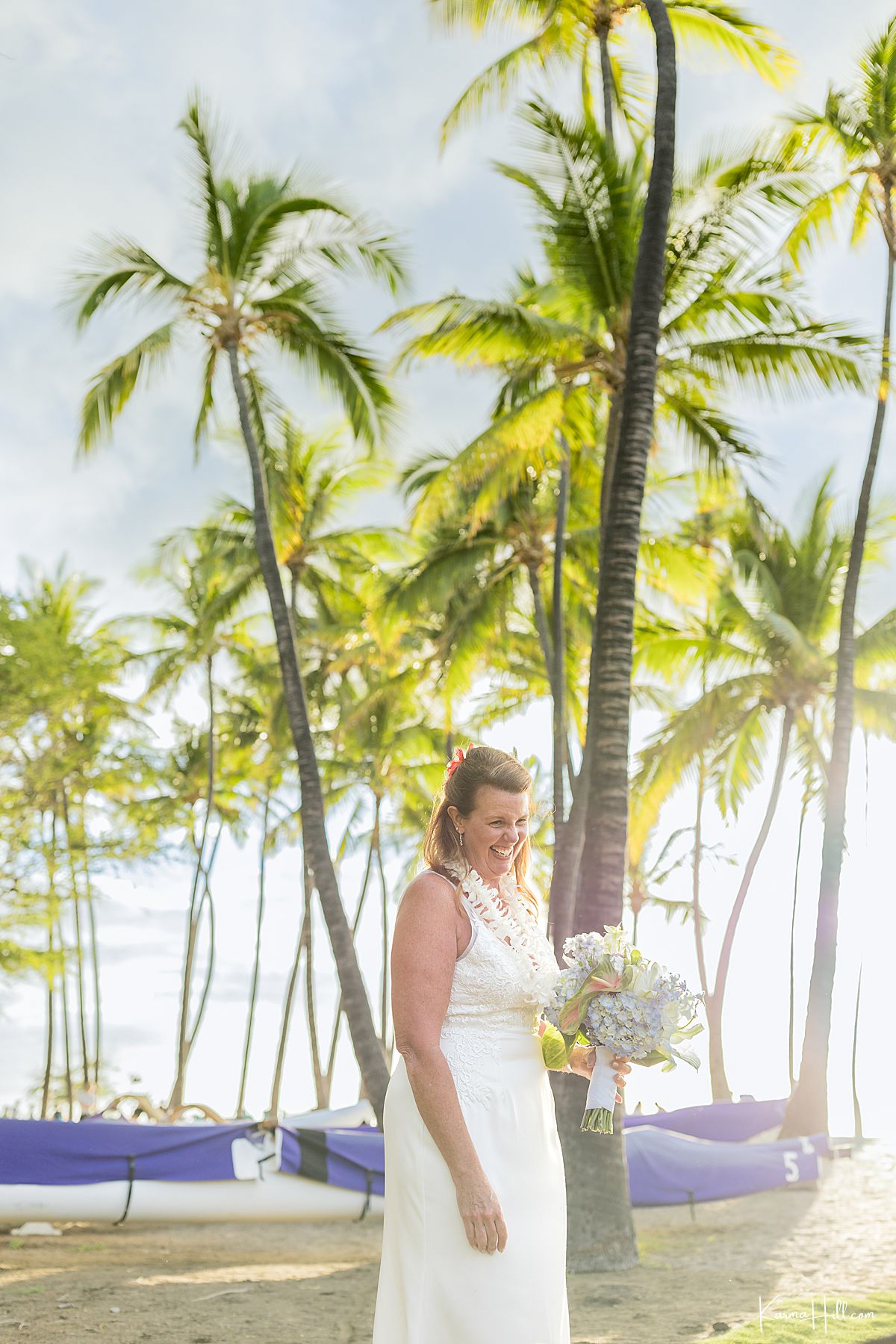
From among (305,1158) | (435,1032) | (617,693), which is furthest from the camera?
(305,1158)

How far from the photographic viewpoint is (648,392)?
9305 millimetres

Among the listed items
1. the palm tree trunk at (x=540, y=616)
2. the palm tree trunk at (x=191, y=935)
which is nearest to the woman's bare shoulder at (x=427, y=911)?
the palm tree trunk at (x=540, y=616)

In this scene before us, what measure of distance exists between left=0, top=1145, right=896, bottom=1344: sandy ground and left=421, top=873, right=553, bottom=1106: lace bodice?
13.5 ft

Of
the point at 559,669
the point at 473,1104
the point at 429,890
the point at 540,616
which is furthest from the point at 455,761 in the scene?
the point at 540,616

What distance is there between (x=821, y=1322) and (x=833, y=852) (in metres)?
9.12

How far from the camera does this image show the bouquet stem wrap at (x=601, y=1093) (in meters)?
3.04

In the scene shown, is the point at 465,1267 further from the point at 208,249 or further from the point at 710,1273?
the point at 208,249

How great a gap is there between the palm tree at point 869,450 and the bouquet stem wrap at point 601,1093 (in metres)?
12.1

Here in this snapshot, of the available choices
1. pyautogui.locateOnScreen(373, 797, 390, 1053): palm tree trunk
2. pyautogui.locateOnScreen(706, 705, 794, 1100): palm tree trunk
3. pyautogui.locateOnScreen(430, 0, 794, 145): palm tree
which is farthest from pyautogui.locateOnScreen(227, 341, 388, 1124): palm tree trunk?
pyautogui.locateOnScreen(373, 797, 390, 1053): palm tree trunk

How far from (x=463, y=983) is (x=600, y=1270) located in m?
6.24

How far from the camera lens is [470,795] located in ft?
9.74

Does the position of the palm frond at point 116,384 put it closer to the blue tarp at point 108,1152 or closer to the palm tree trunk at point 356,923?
the blue tarp at point 108,1152

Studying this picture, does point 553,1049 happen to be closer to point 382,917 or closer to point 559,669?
point 559,669

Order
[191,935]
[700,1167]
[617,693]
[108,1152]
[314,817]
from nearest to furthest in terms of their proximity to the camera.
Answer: [617,693] → [108,1152] → [700,1167] → [314,817] → [191,935]
